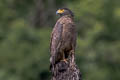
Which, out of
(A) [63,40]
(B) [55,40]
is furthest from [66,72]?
(A) [63,40]

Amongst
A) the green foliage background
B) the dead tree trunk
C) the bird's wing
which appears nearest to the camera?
the dead tree trunk

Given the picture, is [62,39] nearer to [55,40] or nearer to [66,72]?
[55,40]

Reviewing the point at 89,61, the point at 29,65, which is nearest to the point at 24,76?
the point at 29,65

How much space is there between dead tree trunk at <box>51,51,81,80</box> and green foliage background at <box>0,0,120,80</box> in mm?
16116

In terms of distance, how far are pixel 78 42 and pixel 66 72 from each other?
18.8m

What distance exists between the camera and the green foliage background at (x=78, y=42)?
3009 centimetres

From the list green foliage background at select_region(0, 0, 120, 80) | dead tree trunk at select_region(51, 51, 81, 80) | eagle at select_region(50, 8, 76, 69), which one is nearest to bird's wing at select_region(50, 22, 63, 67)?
eagle at select_region(50, 8, 76, 69)

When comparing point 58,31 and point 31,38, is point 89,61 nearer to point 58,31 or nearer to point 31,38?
point 31,38

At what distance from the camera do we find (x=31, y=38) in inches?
1283

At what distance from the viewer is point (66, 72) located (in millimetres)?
11695

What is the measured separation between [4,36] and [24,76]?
12.7 ft

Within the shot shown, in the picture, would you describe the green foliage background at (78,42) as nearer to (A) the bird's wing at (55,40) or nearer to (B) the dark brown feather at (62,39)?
(B) the dark brown feather at (62,39)

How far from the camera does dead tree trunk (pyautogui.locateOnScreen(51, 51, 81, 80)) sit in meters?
11.5

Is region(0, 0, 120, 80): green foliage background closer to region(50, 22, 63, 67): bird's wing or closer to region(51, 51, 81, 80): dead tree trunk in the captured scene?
region(50, 22, 63, 67): bird's wing
